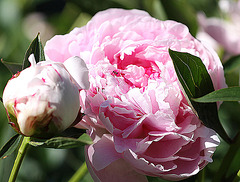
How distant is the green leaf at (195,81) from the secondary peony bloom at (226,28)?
38 centimetres

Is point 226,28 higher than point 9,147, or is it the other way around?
point 9,147

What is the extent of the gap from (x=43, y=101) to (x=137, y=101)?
11 centimetres

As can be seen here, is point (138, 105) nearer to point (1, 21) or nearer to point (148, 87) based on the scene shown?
point (148, 87)

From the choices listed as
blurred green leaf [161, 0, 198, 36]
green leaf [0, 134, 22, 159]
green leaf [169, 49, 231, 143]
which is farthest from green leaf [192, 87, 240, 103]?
blurred green leaf [161, 0, 198, 36]

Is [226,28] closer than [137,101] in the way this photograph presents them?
No

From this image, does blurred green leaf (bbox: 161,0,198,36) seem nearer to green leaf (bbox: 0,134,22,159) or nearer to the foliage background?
the foliage background

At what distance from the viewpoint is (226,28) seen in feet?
2.89

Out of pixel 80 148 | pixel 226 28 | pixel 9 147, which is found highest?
pixel 9 147

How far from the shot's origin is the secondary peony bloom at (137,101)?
441mm

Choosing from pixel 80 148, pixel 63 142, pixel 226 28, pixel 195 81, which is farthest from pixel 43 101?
pixel 226 28

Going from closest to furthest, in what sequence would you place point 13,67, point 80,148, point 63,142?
point 63,142
point 13,67
point 80,148

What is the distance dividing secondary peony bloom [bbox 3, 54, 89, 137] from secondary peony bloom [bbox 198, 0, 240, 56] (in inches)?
19.2

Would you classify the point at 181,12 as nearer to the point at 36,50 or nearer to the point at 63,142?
the point at 36,50

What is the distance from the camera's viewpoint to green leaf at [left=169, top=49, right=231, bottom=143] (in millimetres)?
439
